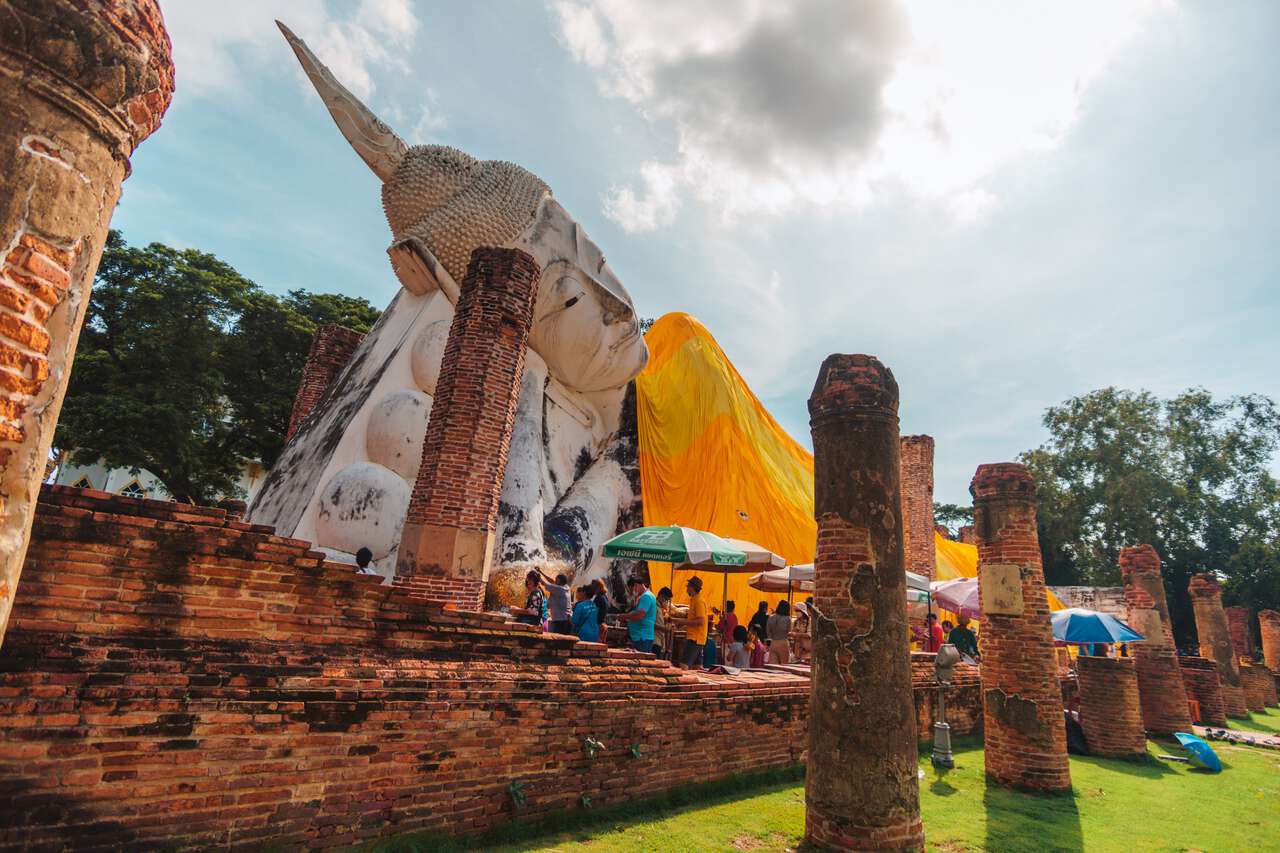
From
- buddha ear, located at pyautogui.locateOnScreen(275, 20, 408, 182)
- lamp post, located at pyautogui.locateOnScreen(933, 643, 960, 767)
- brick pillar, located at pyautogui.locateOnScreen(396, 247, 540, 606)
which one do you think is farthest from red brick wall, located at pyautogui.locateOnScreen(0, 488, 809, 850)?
buddha ear, located at pyautogui.locateOnScreen(275, 20, 408, 182)

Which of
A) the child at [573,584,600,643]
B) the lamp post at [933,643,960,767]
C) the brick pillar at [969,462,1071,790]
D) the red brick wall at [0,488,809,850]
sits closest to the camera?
the red brick wall at [0,488,809,850]

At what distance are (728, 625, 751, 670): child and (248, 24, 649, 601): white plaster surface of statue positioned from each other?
140 inches

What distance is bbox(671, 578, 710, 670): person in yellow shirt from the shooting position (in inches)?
324

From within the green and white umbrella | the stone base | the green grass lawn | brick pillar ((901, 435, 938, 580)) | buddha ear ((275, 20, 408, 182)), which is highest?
buddha ear ((275, 20, 408, 182))

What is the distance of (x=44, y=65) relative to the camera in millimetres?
1718

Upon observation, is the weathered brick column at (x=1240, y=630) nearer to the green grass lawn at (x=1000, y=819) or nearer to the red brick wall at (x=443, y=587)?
the green grass lawn at (x=1000, y=819)

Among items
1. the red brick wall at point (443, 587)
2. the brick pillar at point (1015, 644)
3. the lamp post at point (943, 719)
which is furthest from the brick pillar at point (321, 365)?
the brick pillar at point (1015, 644)

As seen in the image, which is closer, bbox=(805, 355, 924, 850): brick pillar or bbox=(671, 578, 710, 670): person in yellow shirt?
bbox=(805, 355, 924, 850): brick pillar

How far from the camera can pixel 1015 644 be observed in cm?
702

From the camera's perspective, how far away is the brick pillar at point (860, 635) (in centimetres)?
434

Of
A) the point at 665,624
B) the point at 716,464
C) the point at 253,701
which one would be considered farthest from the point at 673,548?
the point at 716,464

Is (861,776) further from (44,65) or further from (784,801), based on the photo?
(44,65)

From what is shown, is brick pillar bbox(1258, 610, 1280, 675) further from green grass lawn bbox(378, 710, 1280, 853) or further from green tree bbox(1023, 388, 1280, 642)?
green grass lawn bbox(378, 710, 1280, 853)

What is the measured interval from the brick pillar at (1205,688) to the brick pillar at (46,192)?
16.7 m
